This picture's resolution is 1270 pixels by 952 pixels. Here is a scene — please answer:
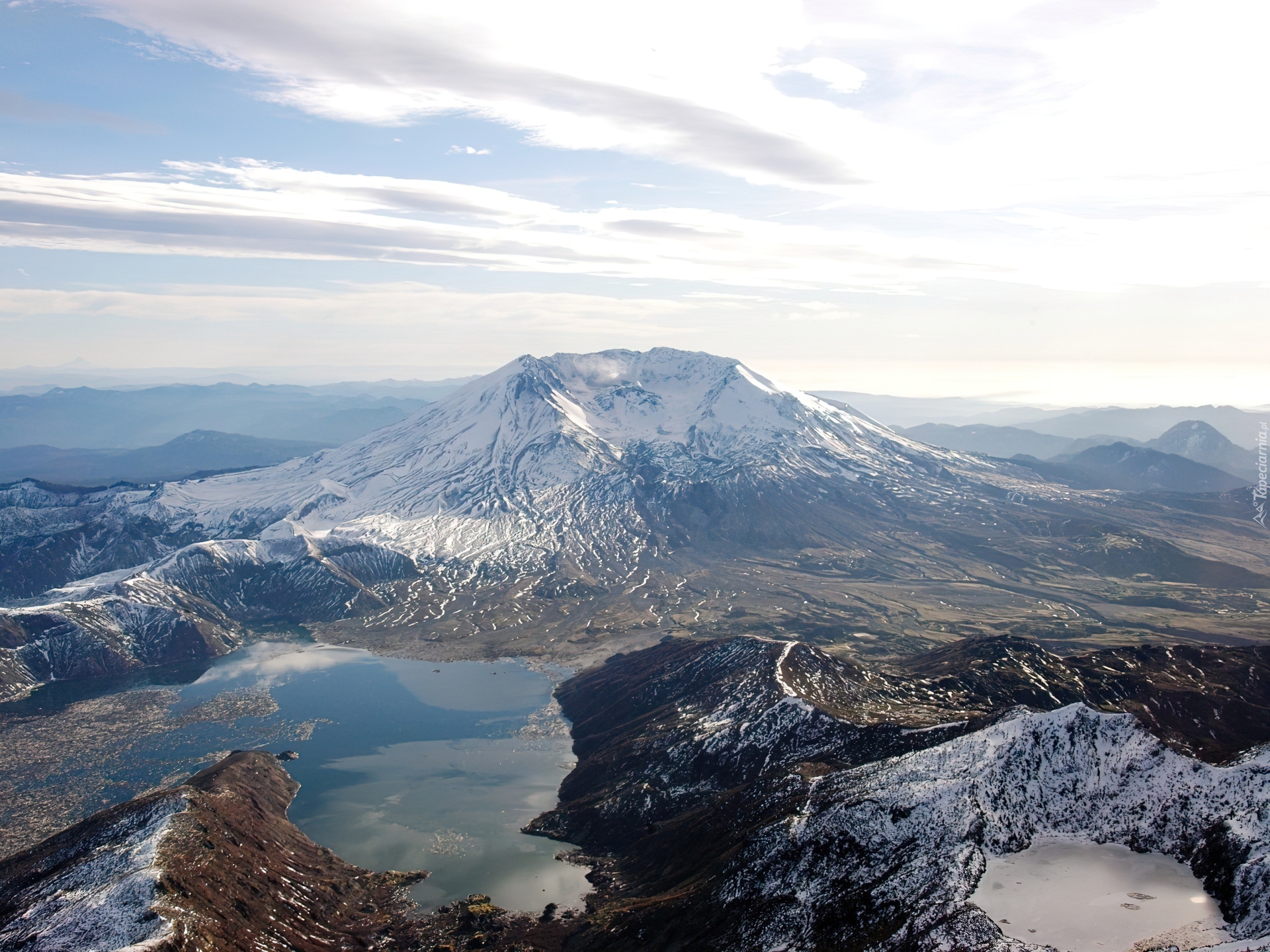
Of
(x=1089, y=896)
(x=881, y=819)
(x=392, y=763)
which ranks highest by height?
(x=1089, y=896)

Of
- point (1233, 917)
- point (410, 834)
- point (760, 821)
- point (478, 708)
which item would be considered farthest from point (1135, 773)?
point (478, 708)

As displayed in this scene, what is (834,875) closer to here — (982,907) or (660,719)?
(982,907)

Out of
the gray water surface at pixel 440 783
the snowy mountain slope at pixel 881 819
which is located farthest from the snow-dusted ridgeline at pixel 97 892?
the snowy mountain slope at pixel 881 819

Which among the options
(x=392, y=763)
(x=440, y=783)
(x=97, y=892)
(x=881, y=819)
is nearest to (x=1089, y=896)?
(x=881, y=819)

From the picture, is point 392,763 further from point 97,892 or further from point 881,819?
point 881,819

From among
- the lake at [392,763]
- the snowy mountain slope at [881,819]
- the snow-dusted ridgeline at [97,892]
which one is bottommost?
the lake at [392,763]

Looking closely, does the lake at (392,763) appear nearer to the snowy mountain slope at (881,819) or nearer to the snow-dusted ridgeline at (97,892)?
the snowy mountain slope at (881,819)
